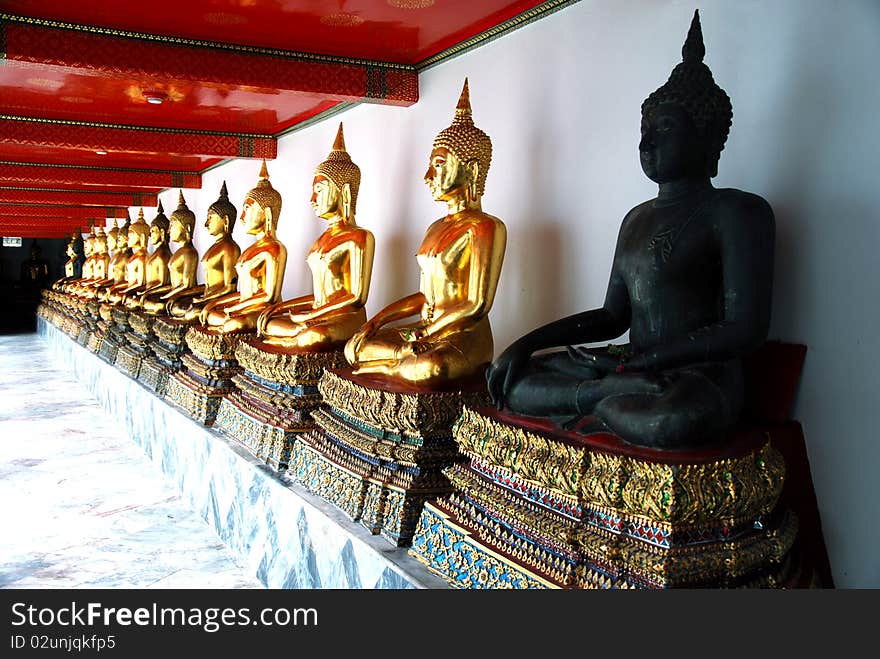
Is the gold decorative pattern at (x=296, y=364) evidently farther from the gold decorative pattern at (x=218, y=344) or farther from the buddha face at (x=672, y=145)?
the buddha face at (x=672, y=145)

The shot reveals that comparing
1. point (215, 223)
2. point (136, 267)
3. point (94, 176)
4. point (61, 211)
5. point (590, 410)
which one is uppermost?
point (94, 176)

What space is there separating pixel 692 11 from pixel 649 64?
0.74ft

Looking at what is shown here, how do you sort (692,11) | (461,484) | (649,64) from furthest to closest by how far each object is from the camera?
1. (649,64)
2. (692,11)
3. (461,484)

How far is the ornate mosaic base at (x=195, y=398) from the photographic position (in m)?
4.38

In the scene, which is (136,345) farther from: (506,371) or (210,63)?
(506,371)

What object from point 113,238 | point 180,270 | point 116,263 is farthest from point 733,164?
point 113,238

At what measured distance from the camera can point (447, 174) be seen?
10.1 feet

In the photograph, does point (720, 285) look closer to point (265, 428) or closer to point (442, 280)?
point (442, 280)

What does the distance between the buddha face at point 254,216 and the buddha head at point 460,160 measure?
212cm

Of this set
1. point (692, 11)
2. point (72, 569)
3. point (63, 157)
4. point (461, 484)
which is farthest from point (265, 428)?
point (63, 157)

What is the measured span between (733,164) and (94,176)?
25.0 feet

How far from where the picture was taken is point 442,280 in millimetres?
3076

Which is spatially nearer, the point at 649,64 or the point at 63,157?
the point at 649,64

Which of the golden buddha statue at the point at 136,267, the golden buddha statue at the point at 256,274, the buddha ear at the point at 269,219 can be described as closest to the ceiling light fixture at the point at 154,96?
the golden buddha statue at the point at 256,274
